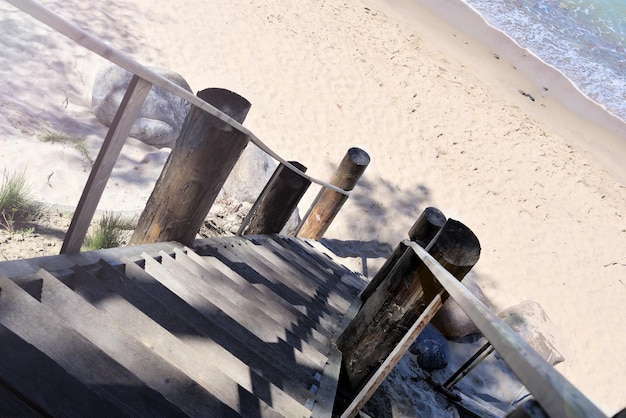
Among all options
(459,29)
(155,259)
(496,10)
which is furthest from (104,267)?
(496,10)

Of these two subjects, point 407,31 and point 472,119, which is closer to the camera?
point 472,119

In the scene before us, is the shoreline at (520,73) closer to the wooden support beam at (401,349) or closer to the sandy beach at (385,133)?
the sandy beach at (385,133)

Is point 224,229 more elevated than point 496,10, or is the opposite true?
point 496,10

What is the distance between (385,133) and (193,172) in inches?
279

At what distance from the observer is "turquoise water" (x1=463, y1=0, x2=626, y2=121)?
14.3m

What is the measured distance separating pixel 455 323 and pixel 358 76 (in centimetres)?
576

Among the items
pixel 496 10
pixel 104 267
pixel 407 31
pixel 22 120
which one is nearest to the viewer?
pixel 104 267

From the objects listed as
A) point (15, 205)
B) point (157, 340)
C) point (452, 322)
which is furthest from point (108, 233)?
point (452, 322)

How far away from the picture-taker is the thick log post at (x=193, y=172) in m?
2.25

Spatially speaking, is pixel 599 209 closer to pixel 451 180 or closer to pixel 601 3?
pixel 451 180

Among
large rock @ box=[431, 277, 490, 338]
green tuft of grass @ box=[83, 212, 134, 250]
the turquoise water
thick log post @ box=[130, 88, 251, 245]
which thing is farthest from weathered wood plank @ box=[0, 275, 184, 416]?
the turquoise water

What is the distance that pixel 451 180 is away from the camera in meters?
8.77

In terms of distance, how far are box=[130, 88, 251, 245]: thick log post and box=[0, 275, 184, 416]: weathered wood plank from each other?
105cm

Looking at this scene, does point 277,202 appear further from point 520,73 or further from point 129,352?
point 520,73
